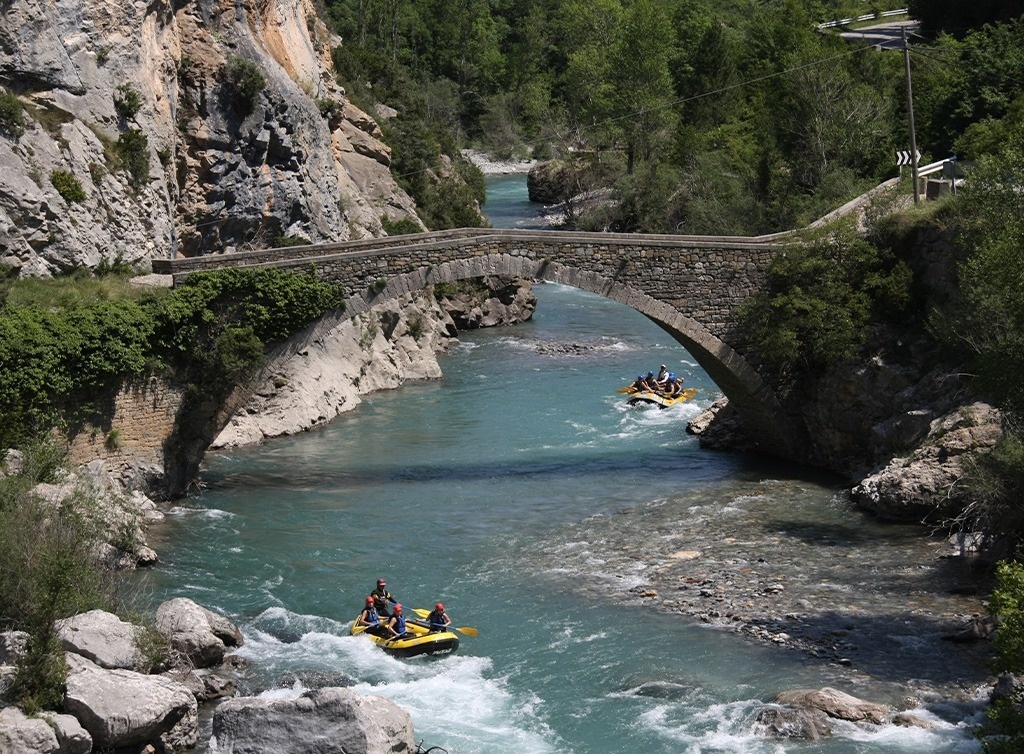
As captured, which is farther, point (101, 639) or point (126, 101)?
point (126, 101)

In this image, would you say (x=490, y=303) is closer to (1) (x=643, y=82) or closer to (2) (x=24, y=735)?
(1) (x=643, y=82)

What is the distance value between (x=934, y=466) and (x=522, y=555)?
7.51 m

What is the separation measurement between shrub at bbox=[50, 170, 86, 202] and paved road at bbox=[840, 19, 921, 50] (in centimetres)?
3940

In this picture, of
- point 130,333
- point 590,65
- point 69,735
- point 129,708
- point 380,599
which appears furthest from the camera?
point 590,65

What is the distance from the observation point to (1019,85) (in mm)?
41938

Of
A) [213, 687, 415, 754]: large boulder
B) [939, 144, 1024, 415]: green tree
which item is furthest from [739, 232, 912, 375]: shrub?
[213, 687, 415, 754]: large boulder

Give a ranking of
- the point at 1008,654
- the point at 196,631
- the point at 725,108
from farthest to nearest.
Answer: the point at 725,108 < the point at 196,631 < the point at 1008,654

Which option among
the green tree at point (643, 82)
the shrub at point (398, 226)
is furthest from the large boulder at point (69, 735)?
the green tree at point (643, 82)

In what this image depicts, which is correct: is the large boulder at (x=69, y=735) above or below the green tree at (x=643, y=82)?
below

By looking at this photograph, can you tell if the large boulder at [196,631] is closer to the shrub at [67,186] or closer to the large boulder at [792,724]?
the large boulder at [792,724]

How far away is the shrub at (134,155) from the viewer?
33000mm

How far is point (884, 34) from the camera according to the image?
68812mm

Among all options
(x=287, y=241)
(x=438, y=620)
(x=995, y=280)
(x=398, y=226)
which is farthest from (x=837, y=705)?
(x=398, y=226)

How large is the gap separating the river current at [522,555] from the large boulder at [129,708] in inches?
18.2
